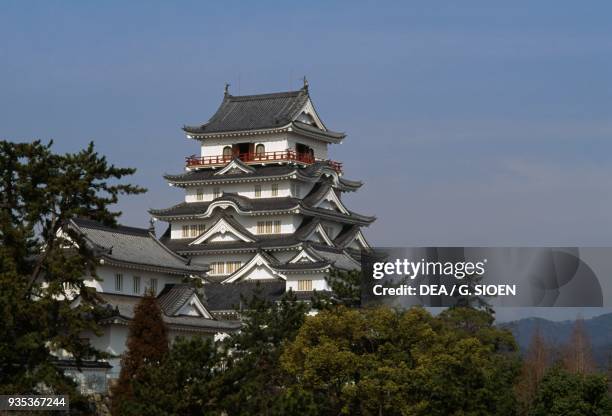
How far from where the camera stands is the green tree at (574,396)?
3884cm

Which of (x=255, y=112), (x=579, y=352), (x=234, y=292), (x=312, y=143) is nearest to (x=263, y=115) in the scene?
(x=255, y=112)

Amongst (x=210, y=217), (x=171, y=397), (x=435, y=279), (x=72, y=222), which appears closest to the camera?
(x=171, y=397)

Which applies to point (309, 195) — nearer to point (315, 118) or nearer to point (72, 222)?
point (315, 118)

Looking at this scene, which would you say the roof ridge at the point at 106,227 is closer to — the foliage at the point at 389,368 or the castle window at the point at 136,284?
the castle window at the point at 136,284

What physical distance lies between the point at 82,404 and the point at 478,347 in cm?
1301

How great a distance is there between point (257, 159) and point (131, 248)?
20.4 meters

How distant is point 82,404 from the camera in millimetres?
40188

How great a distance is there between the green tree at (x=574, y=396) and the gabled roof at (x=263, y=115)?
40719 mm

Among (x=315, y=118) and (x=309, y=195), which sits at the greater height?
(x=315, y=118)

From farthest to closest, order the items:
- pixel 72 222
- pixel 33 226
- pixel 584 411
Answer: pixel 72 222
pixel 33 226
pixel 584 411

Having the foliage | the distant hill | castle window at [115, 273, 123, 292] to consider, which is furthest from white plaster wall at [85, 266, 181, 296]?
the distant hill

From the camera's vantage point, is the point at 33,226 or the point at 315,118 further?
the point at 315,118

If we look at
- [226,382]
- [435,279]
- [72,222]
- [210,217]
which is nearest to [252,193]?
[210,217]

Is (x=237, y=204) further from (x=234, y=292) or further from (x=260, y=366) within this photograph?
(x=260, y=366)
